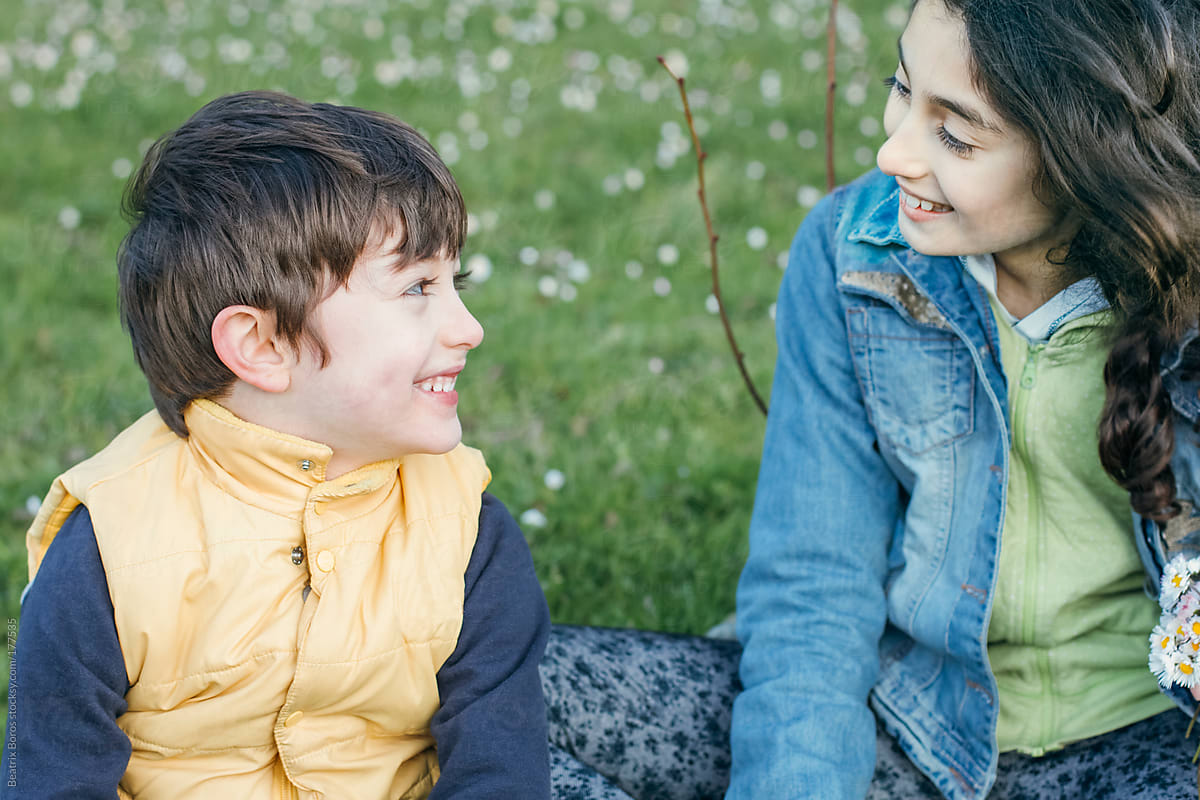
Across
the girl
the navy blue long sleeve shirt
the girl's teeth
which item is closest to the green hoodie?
the girl

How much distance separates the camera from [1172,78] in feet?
5.80

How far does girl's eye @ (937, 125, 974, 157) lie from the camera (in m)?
1.88

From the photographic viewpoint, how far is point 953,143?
190 centimetres

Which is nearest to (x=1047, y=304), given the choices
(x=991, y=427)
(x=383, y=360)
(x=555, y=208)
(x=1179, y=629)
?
(x=991, y=427)

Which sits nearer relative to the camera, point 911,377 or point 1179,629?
point 1179,629

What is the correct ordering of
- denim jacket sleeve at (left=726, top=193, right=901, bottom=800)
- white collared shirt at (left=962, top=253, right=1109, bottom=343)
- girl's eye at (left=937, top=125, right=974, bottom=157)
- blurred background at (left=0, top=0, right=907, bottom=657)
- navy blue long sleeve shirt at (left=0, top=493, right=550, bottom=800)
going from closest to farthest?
1. navy blue long sleeve shirt at (left=0, top=493, right=550, bottom=800)
2. girl's eye at (left=937, top=125, right=974, bottom=157)
3. white collared shirt at (left=962, top=253, right=1109, bottom=343)
4. denim jacket sleeve at (left=726, top=193, right=901, bottom=800)
5. blurred background at (left=0, top=0, right=907, bottom=657)

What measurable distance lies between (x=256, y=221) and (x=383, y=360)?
0.28 m

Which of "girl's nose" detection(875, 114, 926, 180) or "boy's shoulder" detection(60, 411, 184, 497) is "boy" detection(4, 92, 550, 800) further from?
"girl's nose" detection(875, 114, 926, 180)

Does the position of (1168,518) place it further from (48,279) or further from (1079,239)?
(48,279)

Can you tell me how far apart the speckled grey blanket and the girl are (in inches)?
0.4

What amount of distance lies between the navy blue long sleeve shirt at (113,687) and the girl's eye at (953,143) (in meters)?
0.97

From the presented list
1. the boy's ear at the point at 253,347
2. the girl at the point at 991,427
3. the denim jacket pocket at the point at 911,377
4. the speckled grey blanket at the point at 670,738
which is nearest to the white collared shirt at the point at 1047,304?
the girl at the point at 991,427

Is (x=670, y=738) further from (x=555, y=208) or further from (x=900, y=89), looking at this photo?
(x=555, y=208)

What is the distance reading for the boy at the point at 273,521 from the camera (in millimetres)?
1694
